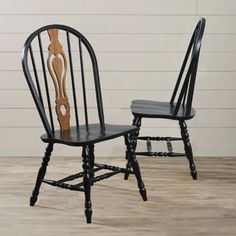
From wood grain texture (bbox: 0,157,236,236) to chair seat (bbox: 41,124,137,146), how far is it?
0.36 metres

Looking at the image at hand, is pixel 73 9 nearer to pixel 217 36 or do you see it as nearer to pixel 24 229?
pixel 217 36

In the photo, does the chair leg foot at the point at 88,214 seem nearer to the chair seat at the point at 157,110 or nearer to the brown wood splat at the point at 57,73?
the brown wood splat at the point at 57,73

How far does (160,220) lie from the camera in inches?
90.4

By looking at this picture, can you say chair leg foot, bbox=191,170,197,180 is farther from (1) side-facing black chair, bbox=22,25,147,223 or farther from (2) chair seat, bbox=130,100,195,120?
(1) side-facing black chair, bbox=22,25,147,223

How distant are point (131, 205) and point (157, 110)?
2.04ft

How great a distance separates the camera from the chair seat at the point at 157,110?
275 cm

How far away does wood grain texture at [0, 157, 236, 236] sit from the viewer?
2.20 m

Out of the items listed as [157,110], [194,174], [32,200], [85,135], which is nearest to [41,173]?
[32,200]

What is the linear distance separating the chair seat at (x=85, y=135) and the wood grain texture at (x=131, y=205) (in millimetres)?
359

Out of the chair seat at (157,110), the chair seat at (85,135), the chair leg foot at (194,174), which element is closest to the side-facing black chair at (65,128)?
the chair seat at (85,135)

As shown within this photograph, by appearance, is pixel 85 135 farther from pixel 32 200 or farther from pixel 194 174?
pixel 194 174

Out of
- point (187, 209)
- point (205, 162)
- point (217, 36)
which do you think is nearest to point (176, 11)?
point (217, 36)

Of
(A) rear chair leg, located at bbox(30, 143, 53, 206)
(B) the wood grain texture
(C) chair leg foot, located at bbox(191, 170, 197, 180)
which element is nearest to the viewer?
(B) the wood grain texture

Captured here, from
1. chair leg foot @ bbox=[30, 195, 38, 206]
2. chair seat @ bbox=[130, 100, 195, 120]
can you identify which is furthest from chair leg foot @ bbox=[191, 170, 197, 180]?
chair leg foot @ bbox=[30, 195, 38, 206]
